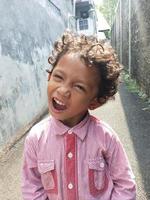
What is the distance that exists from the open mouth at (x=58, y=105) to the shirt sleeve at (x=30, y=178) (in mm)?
236

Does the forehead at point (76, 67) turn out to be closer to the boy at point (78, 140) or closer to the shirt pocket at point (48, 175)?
the boy at point (78, 140)

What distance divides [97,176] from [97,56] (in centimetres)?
57

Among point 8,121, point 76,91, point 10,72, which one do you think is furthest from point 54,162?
point 10,72

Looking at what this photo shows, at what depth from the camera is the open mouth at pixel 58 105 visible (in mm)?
1813

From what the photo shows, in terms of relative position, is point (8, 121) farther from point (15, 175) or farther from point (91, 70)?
point (91, 70)

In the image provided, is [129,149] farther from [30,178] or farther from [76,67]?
[76,67]

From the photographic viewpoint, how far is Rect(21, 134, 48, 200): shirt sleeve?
1.95m

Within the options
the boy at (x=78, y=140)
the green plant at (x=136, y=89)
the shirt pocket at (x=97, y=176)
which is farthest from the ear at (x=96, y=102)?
the green plant at (x=136, y=89)

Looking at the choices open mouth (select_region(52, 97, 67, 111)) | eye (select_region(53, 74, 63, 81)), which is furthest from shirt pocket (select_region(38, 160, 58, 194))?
eye (select_region(53, 74, 63, 81))

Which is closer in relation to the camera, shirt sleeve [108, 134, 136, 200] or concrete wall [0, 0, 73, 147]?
shirt sleeve [108, 134, 136, 200]

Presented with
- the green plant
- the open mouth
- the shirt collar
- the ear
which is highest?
the open mouth

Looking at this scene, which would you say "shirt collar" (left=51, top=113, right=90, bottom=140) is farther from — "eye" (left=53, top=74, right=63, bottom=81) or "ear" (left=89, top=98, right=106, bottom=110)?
"eye" (left=53, top=74, right=63, bottom=81)

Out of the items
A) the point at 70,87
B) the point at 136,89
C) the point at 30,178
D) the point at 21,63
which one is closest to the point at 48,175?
the point at 30,178

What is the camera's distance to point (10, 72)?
6.19m
